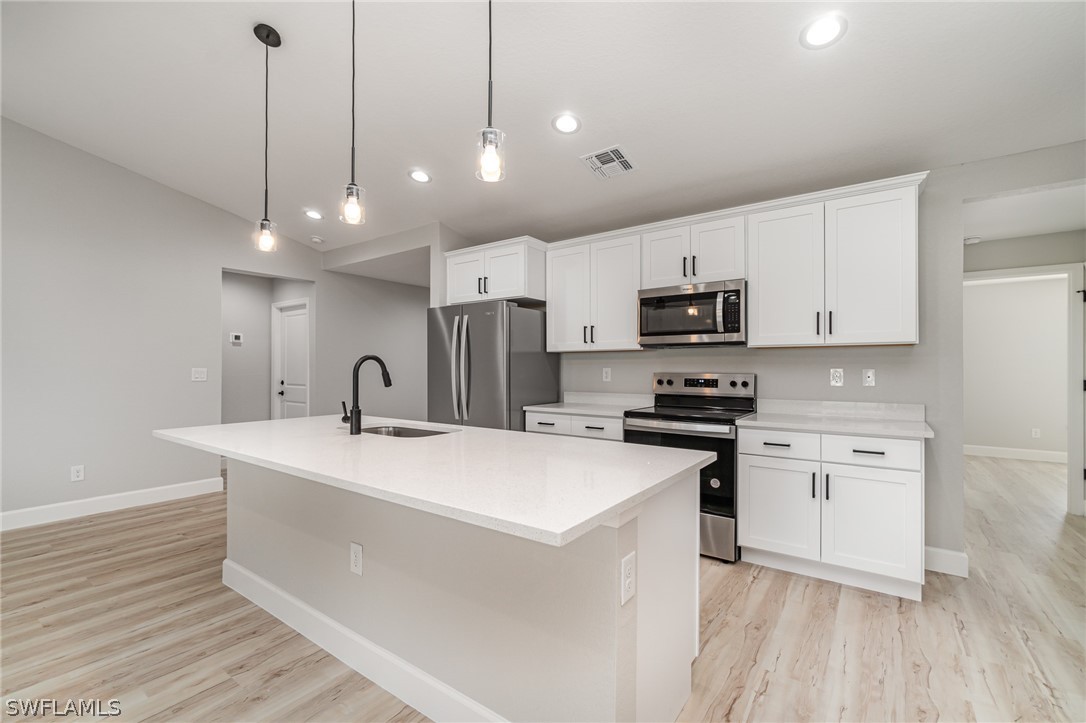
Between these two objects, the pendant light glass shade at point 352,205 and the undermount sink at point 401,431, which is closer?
the pendant light glass shade at point 352,205

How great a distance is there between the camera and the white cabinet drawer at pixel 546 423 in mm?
3639

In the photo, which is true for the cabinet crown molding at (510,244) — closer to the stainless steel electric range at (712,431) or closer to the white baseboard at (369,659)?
the stainless steel electric range at (712,431)

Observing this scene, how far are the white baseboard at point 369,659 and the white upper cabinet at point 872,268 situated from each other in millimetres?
2675

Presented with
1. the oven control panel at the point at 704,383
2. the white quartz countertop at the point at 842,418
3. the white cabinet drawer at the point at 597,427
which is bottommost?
the white cabinet drawer at the point at 597,427

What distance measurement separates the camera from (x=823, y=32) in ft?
6.40

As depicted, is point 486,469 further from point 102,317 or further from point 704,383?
point 102,317

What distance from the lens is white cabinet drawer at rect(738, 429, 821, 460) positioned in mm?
2662

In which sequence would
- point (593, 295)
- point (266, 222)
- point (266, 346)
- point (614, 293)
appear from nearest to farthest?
1. point (266, 222)
2. point (614, 293)
3. point (593, 295)
4. point (266, 346)

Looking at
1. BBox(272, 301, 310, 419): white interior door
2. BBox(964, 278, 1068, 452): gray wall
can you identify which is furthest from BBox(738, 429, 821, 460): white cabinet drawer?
BBox(964, 278, 1068, 452): gray wall

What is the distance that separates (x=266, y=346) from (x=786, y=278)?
603cm

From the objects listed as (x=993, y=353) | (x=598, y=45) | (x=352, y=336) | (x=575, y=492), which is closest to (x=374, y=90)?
(x=598, y=45)

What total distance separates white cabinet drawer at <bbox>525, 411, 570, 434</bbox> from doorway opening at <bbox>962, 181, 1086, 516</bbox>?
12.4 ft

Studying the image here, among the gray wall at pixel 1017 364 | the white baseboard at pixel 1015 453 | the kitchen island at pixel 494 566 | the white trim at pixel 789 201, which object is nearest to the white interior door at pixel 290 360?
the kitchen island at pixel 494 566

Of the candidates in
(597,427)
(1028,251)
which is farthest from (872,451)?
(1028,251)
